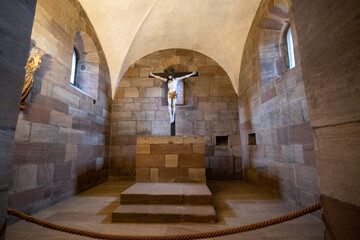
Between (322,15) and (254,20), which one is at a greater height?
(254,20)

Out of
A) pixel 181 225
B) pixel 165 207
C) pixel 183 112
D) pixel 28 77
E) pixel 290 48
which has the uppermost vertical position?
pixel 290 48

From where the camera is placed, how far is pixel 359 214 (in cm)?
100

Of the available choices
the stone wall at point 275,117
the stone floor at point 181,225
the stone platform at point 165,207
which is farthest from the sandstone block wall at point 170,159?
the stone wall at point 275,117

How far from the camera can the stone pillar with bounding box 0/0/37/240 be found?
1111mm

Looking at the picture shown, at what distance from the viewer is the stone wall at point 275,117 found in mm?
2971

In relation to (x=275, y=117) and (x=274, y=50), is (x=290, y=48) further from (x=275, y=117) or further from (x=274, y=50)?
(x=275, y=117)

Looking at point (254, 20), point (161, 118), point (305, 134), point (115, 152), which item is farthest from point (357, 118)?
point (115, 152)

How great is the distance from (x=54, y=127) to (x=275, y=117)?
452 centimetres

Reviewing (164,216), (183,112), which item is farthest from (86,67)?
(164,216)

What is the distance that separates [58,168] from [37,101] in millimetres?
1348

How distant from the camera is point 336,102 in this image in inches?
45.1

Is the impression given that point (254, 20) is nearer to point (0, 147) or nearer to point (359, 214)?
point (359, 214)

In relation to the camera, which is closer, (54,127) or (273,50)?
(54,127)

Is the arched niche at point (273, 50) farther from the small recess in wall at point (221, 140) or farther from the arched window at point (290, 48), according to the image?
the small recess in wall at point (221, 140)
